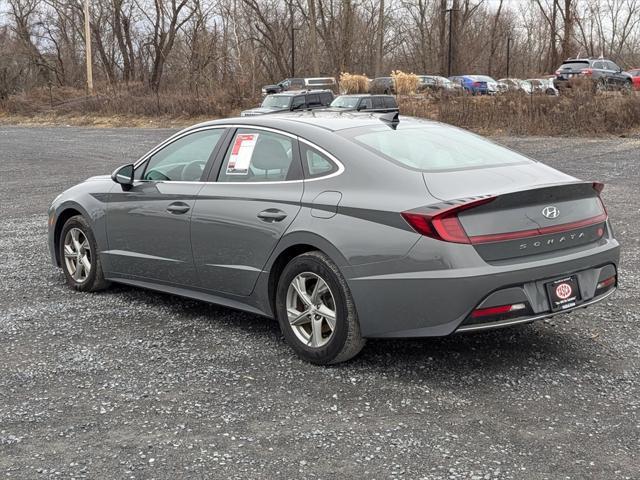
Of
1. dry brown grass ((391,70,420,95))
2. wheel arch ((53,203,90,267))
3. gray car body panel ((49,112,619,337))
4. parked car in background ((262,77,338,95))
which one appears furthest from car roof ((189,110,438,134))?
parked car in background ((262,77,338,95))

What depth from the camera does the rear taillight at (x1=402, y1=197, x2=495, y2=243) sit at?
13.3ft

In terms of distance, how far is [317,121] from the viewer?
5.20m

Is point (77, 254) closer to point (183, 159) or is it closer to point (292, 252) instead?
point (183, 159)

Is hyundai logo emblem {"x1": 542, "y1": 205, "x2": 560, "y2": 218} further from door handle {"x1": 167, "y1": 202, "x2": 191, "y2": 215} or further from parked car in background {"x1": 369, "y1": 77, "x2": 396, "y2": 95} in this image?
parked car in background {"x1": 369, "y1": 77, "x2": 396, "y2": 95}

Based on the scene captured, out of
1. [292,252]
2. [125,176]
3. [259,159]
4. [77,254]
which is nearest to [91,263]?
[77,254]

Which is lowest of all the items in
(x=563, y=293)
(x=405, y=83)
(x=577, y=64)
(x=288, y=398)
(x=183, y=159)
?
(x=288, y=398)

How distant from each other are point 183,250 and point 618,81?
22621 mm

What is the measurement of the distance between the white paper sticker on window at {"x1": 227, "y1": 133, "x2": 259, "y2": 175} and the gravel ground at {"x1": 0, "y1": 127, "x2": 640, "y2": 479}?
3.72 ft

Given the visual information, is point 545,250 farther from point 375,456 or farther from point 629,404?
point 375,456

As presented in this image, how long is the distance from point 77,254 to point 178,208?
5.07 feet

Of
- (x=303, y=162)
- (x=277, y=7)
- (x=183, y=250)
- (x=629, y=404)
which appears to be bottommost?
(x=629, y=404)

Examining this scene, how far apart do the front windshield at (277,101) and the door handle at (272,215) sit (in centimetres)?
2013

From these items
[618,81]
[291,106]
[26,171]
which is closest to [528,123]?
[618,81]

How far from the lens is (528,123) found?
23750 mm
